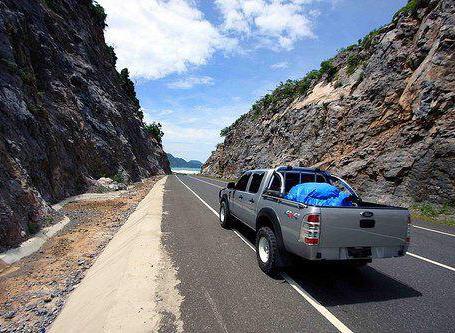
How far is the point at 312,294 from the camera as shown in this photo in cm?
558

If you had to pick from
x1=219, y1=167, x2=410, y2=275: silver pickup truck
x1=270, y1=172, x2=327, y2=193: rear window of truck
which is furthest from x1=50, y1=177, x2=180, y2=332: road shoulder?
x1=270, y1=172, x2=327, y2=193: rear window of truck

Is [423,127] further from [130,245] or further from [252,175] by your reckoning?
[130,245]

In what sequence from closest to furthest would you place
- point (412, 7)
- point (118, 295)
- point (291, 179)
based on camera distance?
point (118, 295), point (291, 179), point (412, 7)

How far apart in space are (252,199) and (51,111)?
19749 mm

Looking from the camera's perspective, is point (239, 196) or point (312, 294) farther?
point (239, 196)

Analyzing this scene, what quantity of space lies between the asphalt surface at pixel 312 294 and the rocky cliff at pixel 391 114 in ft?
28.6

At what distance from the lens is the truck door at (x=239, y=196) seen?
902 centimetres

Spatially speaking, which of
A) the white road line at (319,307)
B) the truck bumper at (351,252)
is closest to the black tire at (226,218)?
the white road line at (319,307)

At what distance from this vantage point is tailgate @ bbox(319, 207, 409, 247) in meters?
5.14

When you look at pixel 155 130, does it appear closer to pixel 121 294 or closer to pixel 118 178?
pixel 118 178

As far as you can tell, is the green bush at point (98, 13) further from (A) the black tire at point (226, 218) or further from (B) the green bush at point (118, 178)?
(A) the black tire at point (226, 218)

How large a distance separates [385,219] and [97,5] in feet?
167

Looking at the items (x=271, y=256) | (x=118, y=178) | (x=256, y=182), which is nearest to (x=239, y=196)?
(x=256, y=182)

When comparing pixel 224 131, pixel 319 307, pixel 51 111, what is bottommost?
pixel 319 307
